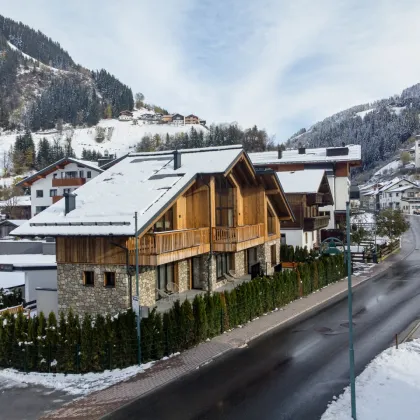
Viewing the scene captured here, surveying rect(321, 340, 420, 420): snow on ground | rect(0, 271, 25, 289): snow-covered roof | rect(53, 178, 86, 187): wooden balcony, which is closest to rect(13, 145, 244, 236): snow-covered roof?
rect(0, 271, 25, 289): snow-covered roof

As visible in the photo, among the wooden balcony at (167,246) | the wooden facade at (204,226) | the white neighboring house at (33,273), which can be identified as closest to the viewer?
the wooden balcony at (167,246)

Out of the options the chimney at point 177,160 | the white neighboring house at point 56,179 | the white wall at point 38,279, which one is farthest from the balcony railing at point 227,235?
the white neighboring house at point 56,179

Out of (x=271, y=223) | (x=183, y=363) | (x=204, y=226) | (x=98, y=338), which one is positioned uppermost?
(x=204, y=226)

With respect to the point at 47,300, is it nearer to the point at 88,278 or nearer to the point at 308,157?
the point at 88,278

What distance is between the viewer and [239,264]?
2919 cm

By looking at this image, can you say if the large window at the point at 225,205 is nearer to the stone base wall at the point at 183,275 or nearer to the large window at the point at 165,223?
the stone base wall at the point at 183,275

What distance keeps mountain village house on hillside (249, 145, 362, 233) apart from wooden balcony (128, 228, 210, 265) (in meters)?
28.6

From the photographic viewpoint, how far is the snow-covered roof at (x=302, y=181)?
39500 millimetres

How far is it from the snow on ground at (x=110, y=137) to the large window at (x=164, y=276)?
136 metres

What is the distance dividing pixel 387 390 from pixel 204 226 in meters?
13.2

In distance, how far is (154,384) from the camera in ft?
46.1

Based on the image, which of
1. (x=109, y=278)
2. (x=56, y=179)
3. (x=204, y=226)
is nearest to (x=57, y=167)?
(x=56, y=179)

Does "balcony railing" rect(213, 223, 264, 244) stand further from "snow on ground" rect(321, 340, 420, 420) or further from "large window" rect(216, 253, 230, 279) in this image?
"snow on ground" rect(321, 340, 420, 420)

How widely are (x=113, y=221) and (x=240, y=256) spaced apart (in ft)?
39.4
